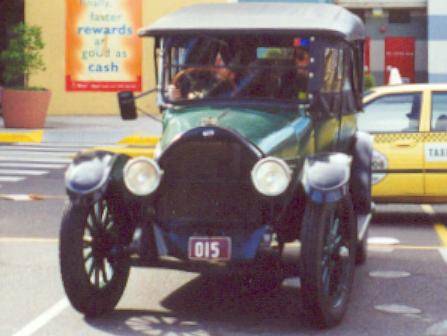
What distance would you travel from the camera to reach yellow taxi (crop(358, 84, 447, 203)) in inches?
492

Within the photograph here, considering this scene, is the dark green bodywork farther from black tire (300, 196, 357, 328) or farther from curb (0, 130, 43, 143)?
curb (0, 130, 43, 143)

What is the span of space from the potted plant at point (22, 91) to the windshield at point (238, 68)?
54.8 ft

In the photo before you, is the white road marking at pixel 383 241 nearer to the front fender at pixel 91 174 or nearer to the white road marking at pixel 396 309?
the white road marking at pixel 396 309

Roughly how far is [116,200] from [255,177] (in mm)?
1057

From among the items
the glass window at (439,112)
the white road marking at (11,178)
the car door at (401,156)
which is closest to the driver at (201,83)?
the car door at (401,156)

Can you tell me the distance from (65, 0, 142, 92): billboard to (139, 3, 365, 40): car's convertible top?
69.4 ft

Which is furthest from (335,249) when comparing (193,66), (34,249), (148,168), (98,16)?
(98,16)

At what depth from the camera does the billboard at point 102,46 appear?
30.6 meters

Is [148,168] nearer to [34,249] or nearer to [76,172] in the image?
[76,172]

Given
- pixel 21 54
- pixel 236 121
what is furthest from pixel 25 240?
pixel 21 54

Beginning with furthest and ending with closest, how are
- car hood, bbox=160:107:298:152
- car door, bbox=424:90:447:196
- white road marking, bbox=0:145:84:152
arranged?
white road marking, bbox=0:145:84:152, car door, bbox=424:90:447:196, car hood, bbox=160:107:298:152

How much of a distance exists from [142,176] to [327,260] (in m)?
1.32

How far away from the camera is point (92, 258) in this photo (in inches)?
321

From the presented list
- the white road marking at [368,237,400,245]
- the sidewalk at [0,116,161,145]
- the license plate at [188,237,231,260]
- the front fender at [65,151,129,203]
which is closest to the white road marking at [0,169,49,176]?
the sidewalk at [0,116,161,145]
